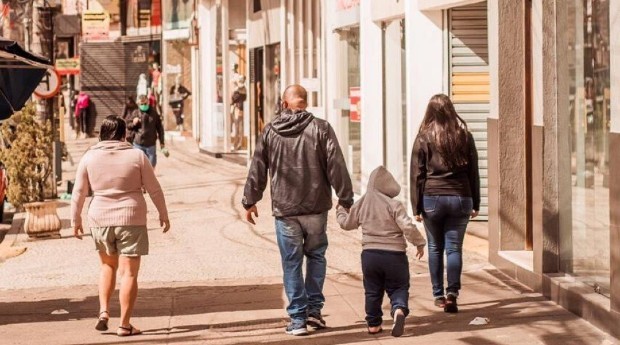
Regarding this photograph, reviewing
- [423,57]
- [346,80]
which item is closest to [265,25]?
[346,80]

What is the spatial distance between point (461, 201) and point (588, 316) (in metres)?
1.40

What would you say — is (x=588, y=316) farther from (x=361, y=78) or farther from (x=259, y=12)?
(x=259, y=12)

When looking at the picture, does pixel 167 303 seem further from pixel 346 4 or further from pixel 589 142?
pixel 346 4

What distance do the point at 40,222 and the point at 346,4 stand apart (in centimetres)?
609

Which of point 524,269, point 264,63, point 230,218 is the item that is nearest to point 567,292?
point 524,269

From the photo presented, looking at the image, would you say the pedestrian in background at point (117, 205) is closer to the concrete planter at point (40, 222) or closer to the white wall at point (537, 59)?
the white wall at point (537, 59)

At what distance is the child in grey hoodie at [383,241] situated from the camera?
387 inches

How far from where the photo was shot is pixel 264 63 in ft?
99.2

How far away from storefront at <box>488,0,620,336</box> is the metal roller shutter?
10.4 feet

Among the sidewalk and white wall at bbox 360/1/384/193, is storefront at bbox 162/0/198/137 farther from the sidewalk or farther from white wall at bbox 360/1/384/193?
the sidewalk

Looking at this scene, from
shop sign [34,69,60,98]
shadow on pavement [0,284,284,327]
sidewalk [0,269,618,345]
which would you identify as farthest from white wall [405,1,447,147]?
shop sign [34,69,60,98]

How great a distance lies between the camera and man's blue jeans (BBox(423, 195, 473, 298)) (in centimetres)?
1107

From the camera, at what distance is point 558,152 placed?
1166cm

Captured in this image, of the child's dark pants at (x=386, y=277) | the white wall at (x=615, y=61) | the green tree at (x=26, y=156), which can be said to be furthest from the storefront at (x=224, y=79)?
the white wall at (x=615, y=61)
